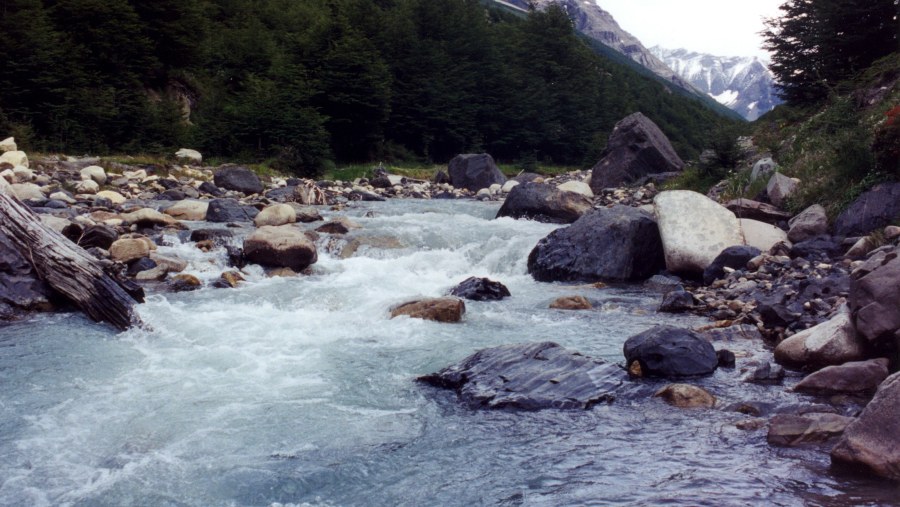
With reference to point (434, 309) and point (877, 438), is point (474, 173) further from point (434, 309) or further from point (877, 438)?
point (877, 438)

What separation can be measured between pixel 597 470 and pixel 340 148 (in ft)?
101

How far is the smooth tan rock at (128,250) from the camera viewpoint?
39.1 ft

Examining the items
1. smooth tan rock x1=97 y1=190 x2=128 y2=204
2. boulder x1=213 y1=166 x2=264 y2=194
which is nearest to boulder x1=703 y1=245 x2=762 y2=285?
smooth tan rock x1=97 y1=190 x2=128 y2=204

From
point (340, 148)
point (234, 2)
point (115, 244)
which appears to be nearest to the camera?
point (115, 244)

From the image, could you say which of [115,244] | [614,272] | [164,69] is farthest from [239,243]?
[164,69]

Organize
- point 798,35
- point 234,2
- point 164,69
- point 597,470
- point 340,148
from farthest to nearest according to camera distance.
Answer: point 234,2 < point 340,148 < point 164,69 < point 798,35 < point 597,470

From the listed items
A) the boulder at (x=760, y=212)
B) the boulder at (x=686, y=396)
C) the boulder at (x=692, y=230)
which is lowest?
the boulder at (x=686, y=396)

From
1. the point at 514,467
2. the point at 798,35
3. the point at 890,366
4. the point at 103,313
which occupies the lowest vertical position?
the point at 103,313

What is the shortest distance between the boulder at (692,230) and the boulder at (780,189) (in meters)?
2.02

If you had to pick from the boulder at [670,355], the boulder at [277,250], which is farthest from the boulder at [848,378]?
the boulder at [277,250]

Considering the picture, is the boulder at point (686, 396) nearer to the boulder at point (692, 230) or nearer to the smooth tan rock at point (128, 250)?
the boulder at point (692, 230)

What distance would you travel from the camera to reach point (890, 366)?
21.8 feet

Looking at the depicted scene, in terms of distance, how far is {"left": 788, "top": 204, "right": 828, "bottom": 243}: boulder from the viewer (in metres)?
12.2

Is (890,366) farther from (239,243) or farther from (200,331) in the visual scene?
(239,243)
